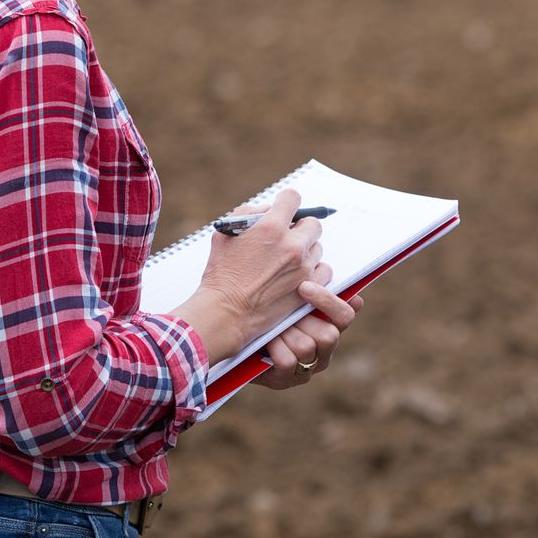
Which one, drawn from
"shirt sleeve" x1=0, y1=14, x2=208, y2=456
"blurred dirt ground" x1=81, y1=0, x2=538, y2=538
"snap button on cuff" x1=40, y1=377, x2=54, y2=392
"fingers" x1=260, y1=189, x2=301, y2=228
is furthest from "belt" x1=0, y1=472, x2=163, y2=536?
"blurred dirt ground" x1=81, y1=0, x2=538, y2=538

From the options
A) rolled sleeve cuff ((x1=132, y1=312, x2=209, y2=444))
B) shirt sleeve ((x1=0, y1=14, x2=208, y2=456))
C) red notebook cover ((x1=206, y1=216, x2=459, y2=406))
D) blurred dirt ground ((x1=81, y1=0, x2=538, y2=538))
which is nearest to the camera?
shirt sleeve ((x1=0, y1=14, x2=208, y2=456))

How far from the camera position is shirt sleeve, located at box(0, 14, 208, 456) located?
128 centimetres

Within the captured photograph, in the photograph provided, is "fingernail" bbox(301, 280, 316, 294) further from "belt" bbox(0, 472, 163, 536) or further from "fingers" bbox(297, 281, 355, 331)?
"belt" bbox(0, 472, 163, 536)

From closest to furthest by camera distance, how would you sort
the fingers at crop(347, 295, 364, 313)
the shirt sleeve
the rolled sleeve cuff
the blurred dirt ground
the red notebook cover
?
the shirt sleeve < the rolled sleeve cuff < the red notebook cover < the fingers at crop(347, 295, 364, 313) < the blurred dirt ground

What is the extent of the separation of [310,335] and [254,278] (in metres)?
0.12

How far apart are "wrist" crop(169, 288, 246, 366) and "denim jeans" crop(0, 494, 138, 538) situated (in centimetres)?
26

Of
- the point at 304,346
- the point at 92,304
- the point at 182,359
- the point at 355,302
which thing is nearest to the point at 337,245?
the point at 355,302

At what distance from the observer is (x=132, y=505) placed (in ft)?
5.39

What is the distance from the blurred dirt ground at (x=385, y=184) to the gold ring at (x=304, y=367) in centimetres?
208

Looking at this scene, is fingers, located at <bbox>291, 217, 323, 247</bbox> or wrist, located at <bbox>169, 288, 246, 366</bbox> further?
fingers, located at <bbox>291, 217, 323, 247</bbox>

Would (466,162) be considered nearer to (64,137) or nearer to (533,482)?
(533,482)

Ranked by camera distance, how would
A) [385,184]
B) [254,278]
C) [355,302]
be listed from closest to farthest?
1. [254,278]
2. [355,302]
3. [385,184]

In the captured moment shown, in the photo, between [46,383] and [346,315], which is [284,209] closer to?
[346,315]

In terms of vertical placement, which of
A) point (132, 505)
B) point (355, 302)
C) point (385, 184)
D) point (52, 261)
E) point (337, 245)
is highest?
point (52, 261)
